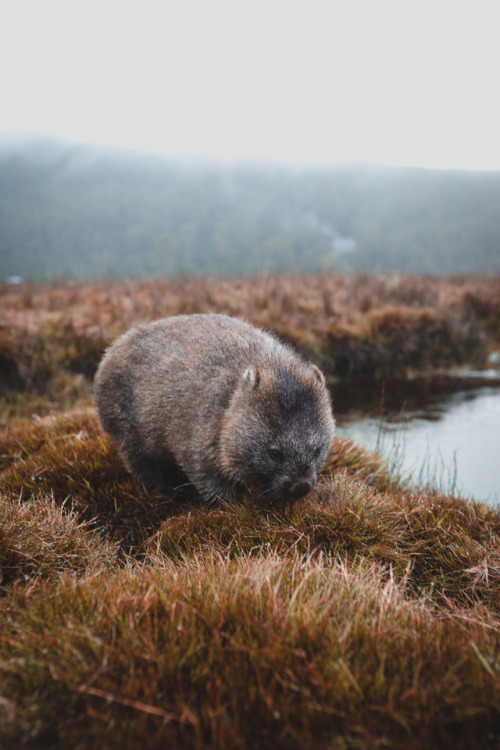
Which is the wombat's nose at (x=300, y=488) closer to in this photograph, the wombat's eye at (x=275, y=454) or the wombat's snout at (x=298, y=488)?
the wombat's snout at (x=298, y=488)

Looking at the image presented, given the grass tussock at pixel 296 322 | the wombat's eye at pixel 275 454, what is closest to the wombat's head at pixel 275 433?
the wombat's eye at pixel 275 454

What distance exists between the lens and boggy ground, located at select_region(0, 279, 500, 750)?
148 centimetres

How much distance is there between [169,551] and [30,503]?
986 mm

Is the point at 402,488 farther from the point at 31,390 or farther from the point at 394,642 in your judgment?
the point at 31,390

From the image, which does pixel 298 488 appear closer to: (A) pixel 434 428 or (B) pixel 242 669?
(B) pixel 242 669

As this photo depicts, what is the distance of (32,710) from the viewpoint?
151cm

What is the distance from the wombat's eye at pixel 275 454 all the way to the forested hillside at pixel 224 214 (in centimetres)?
7033

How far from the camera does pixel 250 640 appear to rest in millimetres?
1782

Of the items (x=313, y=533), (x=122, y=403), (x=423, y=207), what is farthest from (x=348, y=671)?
(x=423, y=207)

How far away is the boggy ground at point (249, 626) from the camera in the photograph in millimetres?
1477

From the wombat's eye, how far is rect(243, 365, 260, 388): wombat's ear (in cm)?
48

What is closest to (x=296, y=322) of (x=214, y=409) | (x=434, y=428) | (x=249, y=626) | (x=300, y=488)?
(x=434, y=428)

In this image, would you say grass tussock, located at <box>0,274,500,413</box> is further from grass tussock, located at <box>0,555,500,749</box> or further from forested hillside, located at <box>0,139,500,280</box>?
forested hillside, located at <box>0,139,500,280</box>

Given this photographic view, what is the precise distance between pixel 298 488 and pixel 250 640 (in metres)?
1.52
